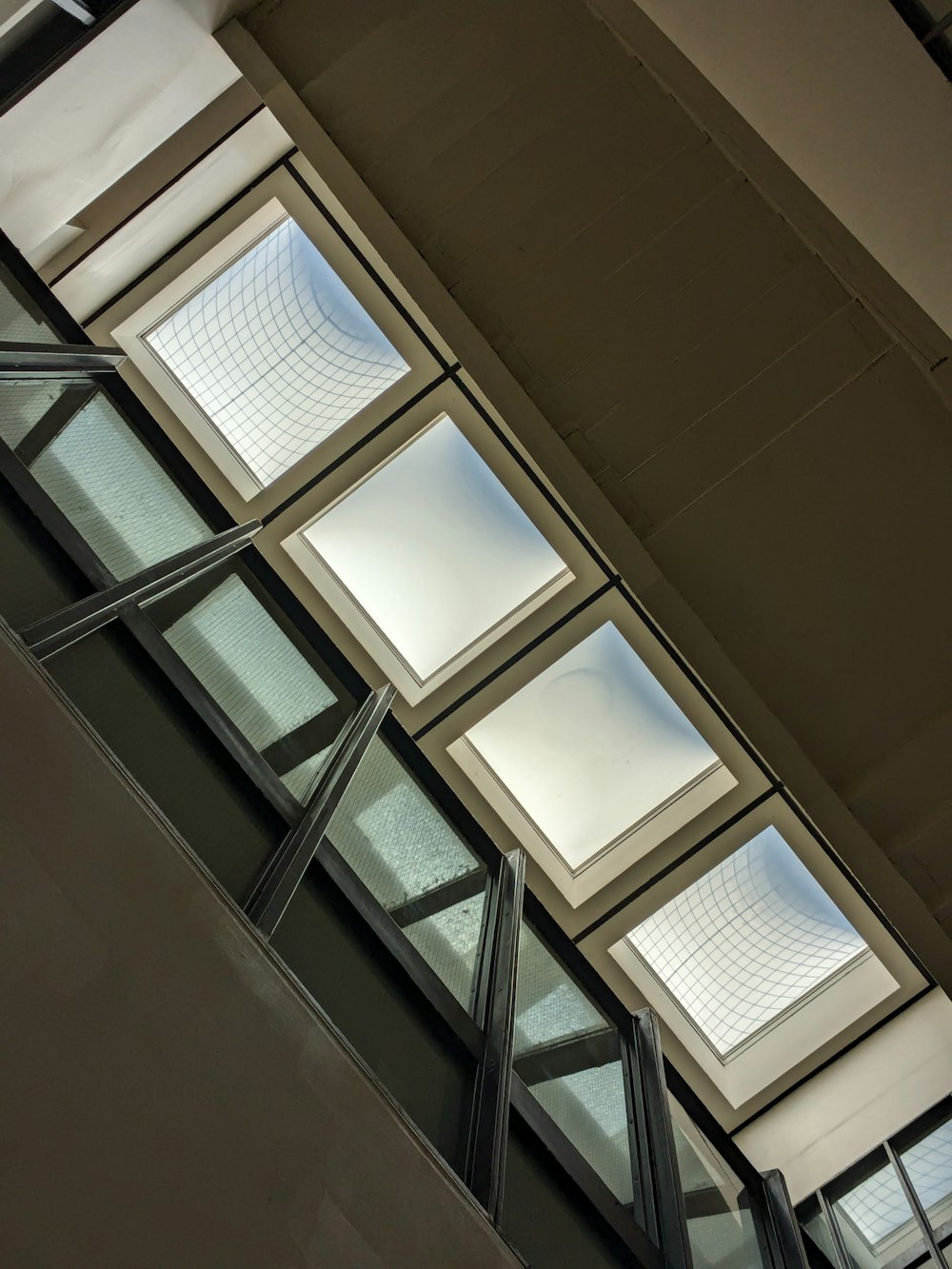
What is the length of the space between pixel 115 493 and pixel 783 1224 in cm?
562

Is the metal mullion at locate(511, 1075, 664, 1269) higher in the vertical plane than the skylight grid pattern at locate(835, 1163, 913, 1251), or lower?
higher

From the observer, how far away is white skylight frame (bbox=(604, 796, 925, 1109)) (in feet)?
27.8

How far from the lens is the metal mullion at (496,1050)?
359cm

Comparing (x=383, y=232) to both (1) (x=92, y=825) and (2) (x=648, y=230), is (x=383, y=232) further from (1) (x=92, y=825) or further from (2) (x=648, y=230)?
(1) (x=92, y=825)

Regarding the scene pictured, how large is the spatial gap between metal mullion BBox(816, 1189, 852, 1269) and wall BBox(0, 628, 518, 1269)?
17.3 ft

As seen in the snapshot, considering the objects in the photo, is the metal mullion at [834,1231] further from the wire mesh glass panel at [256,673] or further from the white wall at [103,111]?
the white wall at [103,111]

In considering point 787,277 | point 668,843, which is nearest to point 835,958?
point 668,843

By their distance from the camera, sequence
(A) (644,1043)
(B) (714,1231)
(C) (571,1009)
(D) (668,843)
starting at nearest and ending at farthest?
(B) (714,1231) < (C) (571,1009) < (A) (644,1043) < (D) (668,843)

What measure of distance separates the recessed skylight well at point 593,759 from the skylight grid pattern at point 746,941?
2.24 ft

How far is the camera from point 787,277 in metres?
5.94

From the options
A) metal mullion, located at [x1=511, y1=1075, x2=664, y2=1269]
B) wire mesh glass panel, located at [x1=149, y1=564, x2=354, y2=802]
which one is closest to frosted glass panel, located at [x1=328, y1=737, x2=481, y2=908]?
wire mesh glass panel, located at [x1=149, y1=564, x2=354, y2=802]

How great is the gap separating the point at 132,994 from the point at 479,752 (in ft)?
22.7

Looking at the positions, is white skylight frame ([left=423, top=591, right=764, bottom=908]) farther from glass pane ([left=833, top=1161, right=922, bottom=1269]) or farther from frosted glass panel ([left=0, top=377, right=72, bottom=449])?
frosted glass panel ([left=0, top=377, right=72, bottom=449])

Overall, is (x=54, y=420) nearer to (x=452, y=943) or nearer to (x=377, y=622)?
(x=452, y=943)
